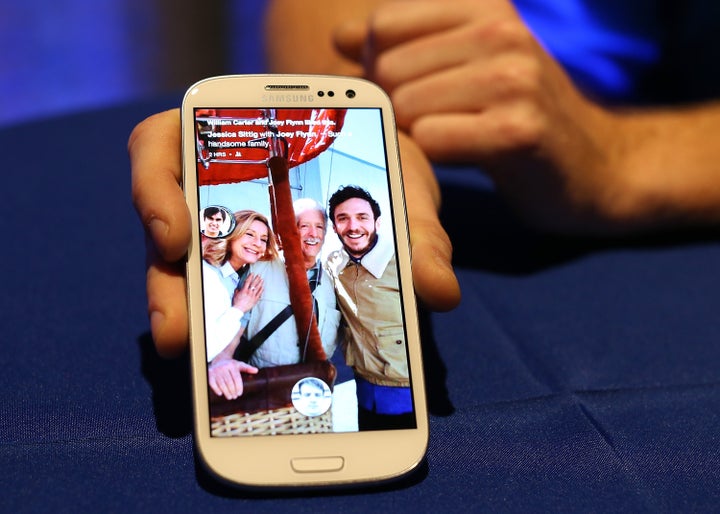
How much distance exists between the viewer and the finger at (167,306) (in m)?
0.41

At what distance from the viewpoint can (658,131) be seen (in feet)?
2.58

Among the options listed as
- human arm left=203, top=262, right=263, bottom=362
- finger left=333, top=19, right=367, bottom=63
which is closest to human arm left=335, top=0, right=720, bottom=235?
finger left=333, top=19, right=367, bottom=63

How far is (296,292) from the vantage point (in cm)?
43

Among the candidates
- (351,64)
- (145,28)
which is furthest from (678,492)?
(145,28)

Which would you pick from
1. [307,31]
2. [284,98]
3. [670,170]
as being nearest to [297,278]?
[284,98]

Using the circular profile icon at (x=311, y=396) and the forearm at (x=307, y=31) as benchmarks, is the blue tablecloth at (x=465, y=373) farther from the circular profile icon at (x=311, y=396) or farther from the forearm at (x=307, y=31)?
the forearm at (x=307, y=31)

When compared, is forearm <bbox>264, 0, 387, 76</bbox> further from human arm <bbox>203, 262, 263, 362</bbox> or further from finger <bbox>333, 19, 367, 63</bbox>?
human arm <bbox>203, 262, 263, 362</bbox>

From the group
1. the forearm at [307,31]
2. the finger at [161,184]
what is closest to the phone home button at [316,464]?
the finger at [161,184]

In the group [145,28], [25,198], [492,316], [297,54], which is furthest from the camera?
[145,28]

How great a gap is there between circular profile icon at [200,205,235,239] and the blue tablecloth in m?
0.10

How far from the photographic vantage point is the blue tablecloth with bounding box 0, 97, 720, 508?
41 cm

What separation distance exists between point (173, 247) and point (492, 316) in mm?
278

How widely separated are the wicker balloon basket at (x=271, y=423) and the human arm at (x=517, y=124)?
11.6 inches

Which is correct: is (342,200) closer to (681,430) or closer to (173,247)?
(173,247)
